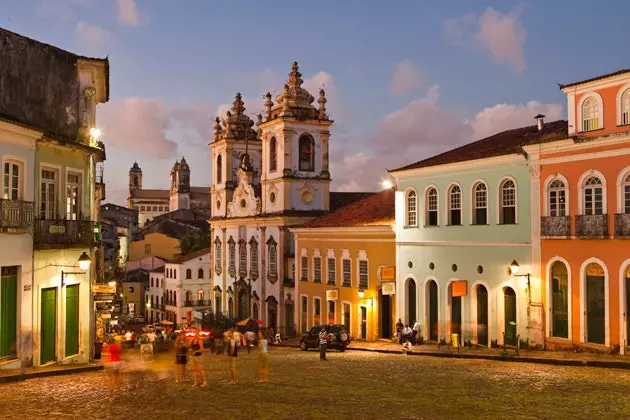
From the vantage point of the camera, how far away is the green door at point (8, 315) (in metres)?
19.4

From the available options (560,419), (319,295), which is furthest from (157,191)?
(560,419)

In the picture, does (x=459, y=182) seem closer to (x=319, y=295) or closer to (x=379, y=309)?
(x=379, y=309)

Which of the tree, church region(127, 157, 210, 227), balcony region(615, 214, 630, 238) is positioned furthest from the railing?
church region(127, 157, 210, 227)

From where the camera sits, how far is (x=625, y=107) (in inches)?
957

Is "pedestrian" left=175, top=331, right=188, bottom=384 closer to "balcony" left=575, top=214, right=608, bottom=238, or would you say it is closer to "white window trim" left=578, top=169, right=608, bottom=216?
"balcony" left=575, top=214, right=608, bottom=238

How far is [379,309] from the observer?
37562mm

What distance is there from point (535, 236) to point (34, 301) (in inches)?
637

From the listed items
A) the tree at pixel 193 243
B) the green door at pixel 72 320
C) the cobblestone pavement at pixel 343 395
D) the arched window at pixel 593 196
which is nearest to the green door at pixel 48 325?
the green door at pixel 72 320

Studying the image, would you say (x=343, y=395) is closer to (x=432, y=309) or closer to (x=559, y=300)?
(x=559, y=300)

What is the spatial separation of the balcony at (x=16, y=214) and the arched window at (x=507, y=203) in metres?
16.2

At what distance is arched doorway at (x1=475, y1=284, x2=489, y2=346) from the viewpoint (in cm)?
2959

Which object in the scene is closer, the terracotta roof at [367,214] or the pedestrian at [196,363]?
the pedestrian at [196,363]

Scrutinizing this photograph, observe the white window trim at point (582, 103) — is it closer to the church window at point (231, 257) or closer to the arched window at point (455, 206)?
the arched window at point (455, 206)

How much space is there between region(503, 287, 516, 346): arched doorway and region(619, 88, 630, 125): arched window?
287 inches
